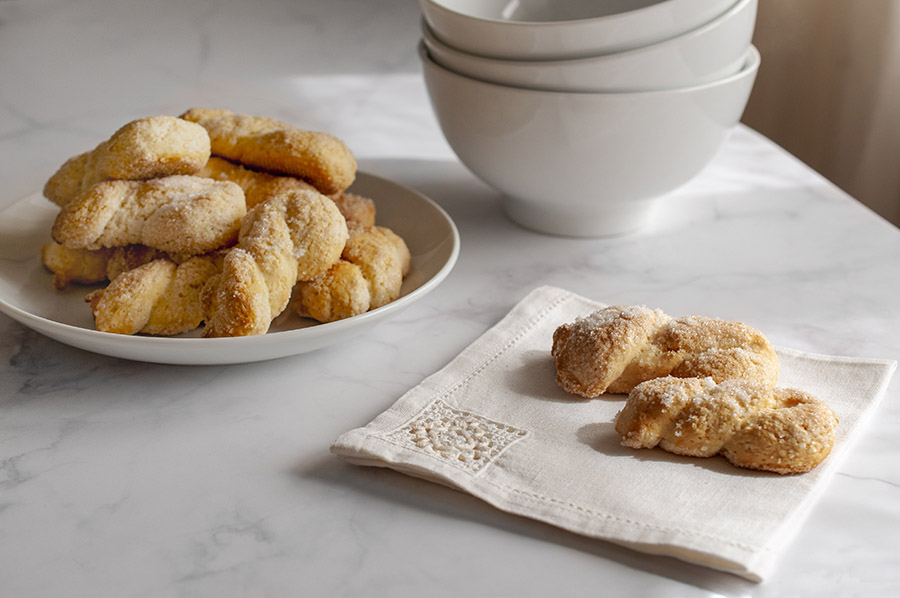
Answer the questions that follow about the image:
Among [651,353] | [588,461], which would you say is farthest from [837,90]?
[588,461]

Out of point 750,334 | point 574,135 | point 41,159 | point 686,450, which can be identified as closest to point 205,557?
point 686,450

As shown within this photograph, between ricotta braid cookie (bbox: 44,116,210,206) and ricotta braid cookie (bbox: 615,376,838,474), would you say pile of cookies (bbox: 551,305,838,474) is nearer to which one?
ricotta braid cookie (bbox: 615,376,838,474)

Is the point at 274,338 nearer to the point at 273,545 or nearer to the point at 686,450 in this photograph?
the point at 273,545

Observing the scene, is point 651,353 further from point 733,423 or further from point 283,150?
point 283,150

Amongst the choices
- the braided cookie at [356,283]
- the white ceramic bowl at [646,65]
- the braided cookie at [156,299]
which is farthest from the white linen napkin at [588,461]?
the white ceramic bowl at [646,65]

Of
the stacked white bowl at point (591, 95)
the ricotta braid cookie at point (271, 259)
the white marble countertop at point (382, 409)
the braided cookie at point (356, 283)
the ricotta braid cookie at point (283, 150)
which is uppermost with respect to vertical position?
the stacked white bowl at point (591, 95)

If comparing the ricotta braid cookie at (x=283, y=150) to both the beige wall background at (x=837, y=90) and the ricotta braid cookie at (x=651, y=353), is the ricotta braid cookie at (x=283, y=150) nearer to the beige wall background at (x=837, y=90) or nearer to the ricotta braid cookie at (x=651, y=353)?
the ricotta braid cookie at (x=651, y=353)
